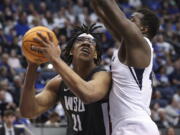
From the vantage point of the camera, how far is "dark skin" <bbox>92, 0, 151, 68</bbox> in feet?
14.1

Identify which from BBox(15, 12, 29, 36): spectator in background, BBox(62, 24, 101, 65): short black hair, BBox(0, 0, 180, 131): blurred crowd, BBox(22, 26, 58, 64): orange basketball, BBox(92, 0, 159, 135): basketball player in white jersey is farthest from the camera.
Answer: BBox(15, 12, 29, 36): spectator in background

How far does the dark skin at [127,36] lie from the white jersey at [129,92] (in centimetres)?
9

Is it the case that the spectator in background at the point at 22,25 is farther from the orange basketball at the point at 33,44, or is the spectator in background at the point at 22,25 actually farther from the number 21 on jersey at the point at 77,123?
the orange basketball at the point at 33,44

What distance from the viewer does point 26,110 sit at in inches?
202

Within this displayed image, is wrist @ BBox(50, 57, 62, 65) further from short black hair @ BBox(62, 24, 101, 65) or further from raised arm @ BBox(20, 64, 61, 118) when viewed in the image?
short black hair @ BBox(62, 24, 101, 65)

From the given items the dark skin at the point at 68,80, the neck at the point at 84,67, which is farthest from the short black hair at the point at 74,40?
the neck at the point at 84,67

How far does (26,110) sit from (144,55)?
1.34 meters

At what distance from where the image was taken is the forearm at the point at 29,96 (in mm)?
4871

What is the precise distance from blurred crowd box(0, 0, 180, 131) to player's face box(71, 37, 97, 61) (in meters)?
5.79

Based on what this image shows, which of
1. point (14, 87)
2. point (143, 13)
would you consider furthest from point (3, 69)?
point (143, 13)

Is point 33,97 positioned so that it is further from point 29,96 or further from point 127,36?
point 127,36

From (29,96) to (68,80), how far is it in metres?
0.82

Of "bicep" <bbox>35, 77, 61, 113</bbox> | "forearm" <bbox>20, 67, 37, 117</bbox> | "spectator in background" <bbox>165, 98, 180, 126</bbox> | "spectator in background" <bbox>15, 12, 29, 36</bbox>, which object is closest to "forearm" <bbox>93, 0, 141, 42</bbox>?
"forearm" <bbox>20, 67, 37, 117</bbox>

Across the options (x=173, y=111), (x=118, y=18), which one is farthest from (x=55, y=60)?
(x=173, y=111)
